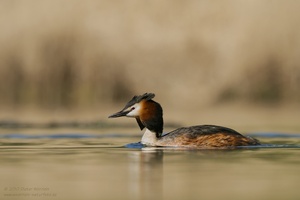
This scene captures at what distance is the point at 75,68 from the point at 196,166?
2625 centimetres

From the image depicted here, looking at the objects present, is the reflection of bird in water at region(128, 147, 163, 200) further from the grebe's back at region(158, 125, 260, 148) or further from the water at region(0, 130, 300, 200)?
the grebe's back at region(158, 125, 260, 148)

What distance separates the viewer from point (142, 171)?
469 inches

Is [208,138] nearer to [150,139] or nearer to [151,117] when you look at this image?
[150,139]

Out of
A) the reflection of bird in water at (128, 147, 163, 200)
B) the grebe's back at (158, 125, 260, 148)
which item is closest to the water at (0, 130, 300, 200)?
the reflection of bird in water at (128, 147, 163, 200)

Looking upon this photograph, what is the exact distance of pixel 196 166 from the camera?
12.5 m

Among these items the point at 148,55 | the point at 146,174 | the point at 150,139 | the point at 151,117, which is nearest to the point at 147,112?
the point at 151,117

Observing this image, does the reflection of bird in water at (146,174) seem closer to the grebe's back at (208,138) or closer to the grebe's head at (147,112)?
the grebe's back at (208,138)

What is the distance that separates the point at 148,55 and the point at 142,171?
26.7 metres

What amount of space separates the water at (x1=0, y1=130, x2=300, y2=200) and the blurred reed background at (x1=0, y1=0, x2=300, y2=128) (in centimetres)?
1970

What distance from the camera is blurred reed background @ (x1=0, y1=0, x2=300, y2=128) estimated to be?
3734 centimetres

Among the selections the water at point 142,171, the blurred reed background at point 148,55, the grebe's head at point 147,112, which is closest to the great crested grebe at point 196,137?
the grebe's head at point 147,112

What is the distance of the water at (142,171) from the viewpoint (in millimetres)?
9945

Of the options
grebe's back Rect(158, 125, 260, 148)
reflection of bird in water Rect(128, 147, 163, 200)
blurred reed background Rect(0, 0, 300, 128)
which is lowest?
reflection of bird in water Rect(128, 147, 163, 200)

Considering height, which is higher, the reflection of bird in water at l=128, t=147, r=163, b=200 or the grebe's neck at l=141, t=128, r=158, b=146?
the grebe's neck at l=141, t=128, r=158, b=146
